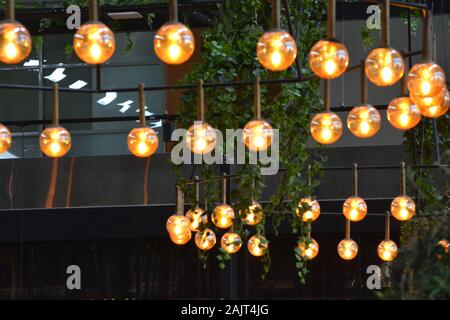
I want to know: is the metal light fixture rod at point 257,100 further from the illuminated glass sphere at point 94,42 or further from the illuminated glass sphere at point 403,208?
the illuminated glass sphere at point 403,208

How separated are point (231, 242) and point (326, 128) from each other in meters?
3.04

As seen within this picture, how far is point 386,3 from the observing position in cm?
565

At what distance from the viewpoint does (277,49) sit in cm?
534

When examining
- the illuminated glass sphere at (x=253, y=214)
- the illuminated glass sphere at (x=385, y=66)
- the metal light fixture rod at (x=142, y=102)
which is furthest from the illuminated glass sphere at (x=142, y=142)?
the illuminated glass sphere at (x=253, y=214)

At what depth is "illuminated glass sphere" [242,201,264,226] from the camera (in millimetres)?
8500

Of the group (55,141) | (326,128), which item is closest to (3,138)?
(55,141)

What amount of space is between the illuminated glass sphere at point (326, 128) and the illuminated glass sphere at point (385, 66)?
0.78 metres

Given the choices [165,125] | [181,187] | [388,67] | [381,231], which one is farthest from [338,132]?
[381,231]

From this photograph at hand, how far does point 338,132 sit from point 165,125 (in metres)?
7.12

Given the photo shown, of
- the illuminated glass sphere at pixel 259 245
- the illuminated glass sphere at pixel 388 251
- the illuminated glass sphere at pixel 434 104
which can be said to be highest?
the illuminated glass sphere at pixel 434 104

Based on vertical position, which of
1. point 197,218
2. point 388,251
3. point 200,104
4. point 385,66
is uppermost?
point 385,66

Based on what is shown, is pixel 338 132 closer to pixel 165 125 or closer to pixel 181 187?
pixel 181 187

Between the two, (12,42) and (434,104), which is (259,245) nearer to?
(434,104)

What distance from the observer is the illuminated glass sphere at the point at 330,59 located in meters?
5.41
